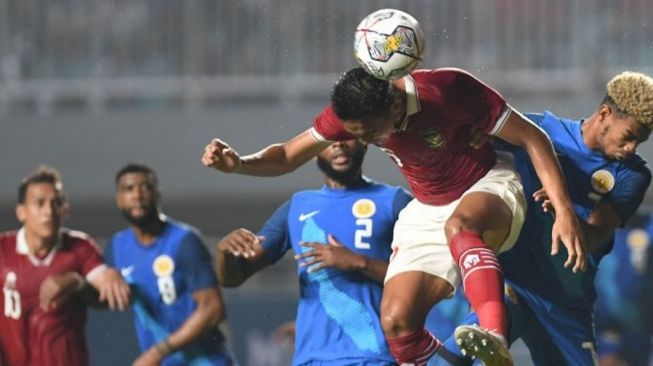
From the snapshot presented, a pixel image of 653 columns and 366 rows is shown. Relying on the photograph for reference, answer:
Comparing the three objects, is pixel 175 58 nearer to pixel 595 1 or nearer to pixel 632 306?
pixel 595 1

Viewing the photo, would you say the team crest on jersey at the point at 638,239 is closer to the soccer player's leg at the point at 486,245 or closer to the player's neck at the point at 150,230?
the player's neck at the point at 150,230

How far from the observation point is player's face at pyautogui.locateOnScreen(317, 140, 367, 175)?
8406 mm

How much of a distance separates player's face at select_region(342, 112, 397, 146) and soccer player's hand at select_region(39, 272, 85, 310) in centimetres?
305

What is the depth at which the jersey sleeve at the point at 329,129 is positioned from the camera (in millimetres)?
7492

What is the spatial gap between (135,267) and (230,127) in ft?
15.2

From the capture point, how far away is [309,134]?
7.74 metres

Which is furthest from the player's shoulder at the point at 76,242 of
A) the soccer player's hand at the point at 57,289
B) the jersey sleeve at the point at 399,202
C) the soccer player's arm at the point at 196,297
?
the jersey sleeve at the point at 399,202

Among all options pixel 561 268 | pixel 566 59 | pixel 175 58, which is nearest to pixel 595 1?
pixel 566 59

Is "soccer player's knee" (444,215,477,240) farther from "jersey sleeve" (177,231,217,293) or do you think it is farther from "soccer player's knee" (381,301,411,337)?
Answer: "jersey sleeve" (177,231,217,293)

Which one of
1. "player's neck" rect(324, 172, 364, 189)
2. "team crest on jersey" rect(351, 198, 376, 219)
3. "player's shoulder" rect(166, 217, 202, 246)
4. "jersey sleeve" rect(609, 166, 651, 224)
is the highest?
"jersey sleeve" rect(609, 166, 651, 224)

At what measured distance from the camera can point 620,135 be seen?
7750mm

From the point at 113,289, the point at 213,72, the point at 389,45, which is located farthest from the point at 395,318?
the point at 213,72

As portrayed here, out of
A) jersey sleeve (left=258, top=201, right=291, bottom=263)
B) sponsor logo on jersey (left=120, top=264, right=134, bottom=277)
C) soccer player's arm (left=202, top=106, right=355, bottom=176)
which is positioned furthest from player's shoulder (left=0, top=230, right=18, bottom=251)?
soccer player's arm (left=202, top=106, right=355, bottom=176)

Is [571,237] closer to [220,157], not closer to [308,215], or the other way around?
[220,157]
